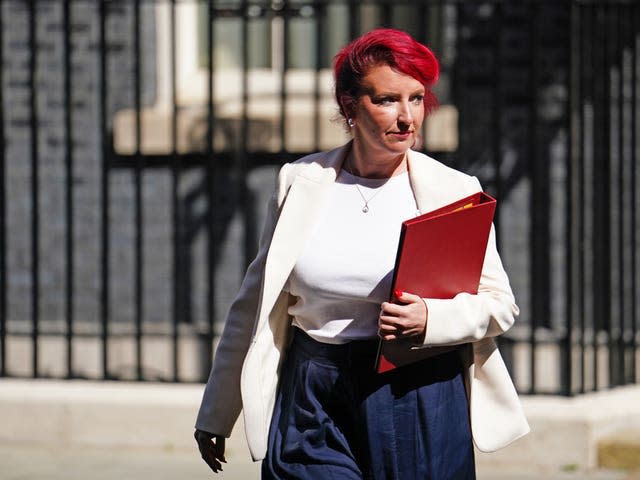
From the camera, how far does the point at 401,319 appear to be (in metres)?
3.17

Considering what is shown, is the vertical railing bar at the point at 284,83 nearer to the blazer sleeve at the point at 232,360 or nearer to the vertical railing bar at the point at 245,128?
the vertical railing bar at the point at 245,128

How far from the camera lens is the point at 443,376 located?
3.35 m

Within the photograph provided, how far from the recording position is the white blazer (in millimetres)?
3355

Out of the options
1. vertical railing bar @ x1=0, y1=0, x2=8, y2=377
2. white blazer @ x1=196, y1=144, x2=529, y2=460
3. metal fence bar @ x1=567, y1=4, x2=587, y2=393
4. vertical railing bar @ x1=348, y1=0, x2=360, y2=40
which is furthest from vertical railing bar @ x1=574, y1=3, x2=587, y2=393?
white blazer @ x1=196, y1=144, x2=529, y2=460

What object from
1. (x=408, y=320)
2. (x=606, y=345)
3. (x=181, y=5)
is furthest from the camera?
(x=181, y=5)

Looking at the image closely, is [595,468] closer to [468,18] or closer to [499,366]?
[468,18]

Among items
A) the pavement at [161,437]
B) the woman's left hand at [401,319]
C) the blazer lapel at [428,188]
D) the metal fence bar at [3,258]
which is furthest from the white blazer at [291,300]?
the metal fence bar at [3,258]

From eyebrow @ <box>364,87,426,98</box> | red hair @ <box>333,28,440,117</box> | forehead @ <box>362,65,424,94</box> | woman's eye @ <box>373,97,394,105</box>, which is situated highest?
red hair @ <box>333,28,440,117</box>

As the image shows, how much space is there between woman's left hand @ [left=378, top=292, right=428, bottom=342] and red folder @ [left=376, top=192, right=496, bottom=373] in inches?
1.2

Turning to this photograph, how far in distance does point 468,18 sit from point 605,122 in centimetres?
121

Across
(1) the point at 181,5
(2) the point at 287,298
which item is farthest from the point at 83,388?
(2) the point at 287,298

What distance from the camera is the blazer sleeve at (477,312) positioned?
10.6 feet

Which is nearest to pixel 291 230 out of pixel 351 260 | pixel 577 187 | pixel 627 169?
pixel 351 260

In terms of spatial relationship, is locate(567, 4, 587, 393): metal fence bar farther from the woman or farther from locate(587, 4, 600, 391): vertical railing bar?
the woman
